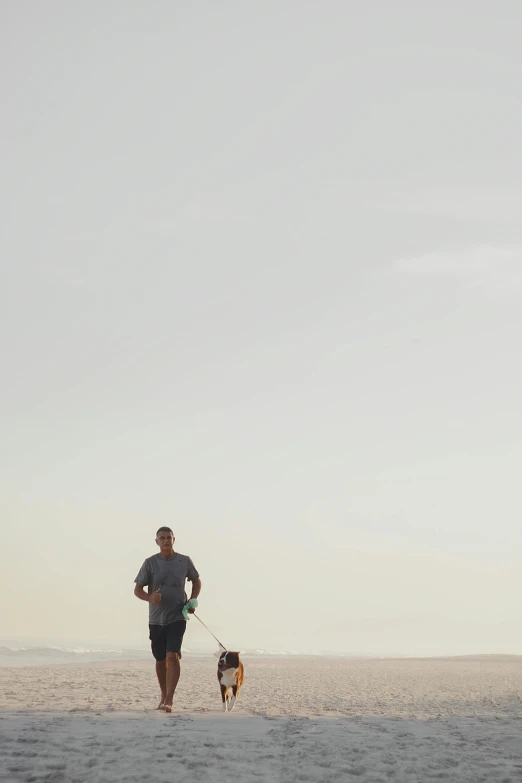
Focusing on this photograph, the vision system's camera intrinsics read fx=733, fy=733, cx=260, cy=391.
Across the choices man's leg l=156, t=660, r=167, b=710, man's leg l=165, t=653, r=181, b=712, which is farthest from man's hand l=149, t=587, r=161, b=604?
man's leg l=156, t=660, r=167, b=710

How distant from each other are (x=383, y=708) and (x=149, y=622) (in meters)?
4.20

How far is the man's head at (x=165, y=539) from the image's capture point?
877cm

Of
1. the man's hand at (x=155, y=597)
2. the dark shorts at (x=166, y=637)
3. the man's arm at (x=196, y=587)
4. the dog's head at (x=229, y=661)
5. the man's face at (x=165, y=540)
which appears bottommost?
the dog's head at (x=229, y=661)

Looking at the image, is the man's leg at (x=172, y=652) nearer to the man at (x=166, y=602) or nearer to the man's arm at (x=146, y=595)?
the man at (x=166, y=602)

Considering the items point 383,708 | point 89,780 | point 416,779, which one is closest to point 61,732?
point 89,780

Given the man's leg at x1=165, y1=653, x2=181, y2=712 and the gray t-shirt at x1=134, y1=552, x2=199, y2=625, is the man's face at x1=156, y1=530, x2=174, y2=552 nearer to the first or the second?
the gray t-shirt at x1=134, y1=552, x2=199, y2=625

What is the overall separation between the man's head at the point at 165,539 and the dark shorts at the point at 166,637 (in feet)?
2.82

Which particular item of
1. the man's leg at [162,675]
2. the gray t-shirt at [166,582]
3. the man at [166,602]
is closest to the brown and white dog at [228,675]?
the man at [166,602]

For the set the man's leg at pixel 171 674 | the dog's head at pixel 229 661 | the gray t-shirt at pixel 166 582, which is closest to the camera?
the man's leg at pixel 171 674

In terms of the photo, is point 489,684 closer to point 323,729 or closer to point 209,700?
point 209,700

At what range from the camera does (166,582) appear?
8.70m

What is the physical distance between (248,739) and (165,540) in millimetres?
2719

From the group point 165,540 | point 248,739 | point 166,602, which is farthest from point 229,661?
point 248,739

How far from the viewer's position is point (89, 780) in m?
4.77
